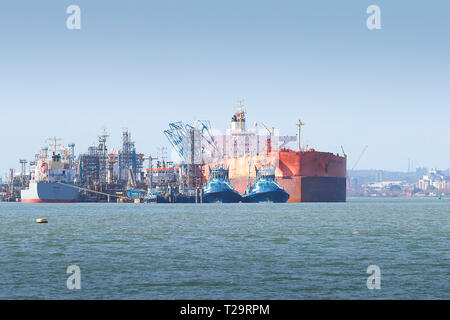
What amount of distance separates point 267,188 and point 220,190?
13455mm

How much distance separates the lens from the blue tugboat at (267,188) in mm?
161250

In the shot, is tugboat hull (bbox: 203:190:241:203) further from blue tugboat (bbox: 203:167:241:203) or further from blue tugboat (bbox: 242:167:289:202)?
blue tugboat (bbox: 242:167:289:202)

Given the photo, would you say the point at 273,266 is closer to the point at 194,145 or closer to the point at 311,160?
the point at 311,160

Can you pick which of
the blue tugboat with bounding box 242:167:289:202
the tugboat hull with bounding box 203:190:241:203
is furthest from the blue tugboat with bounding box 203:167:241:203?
the blue tugboat with bounding box 242:167:289:202

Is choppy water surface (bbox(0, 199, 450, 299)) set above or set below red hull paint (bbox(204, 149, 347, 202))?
below

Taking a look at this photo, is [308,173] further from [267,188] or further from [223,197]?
[223,197]

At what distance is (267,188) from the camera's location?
533 ft

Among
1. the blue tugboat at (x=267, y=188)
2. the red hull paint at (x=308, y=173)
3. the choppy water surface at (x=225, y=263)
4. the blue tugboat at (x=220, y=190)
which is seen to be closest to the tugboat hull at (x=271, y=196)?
the blue tugboat at (x=267, y=188)

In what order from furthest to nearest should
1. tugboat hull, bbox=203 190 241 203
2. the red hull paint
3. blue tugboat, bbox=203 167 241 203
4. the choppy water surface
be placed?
tugboat hull, bbox=203 190 241 203, blue tugboat, bbox=203 167 241 203, the red hull paint, the choppy water surface

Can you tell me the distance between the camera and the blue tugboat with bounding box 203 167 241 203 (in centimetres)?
16938

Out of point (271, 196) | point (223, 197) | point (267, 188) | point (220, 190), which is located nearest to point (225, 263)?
point (267, 188)

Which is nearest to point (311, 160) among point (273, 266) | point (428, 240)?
point (428, 240)

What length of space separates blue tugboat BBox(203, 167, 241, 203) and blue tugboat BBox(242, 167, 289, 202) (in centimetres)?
711
